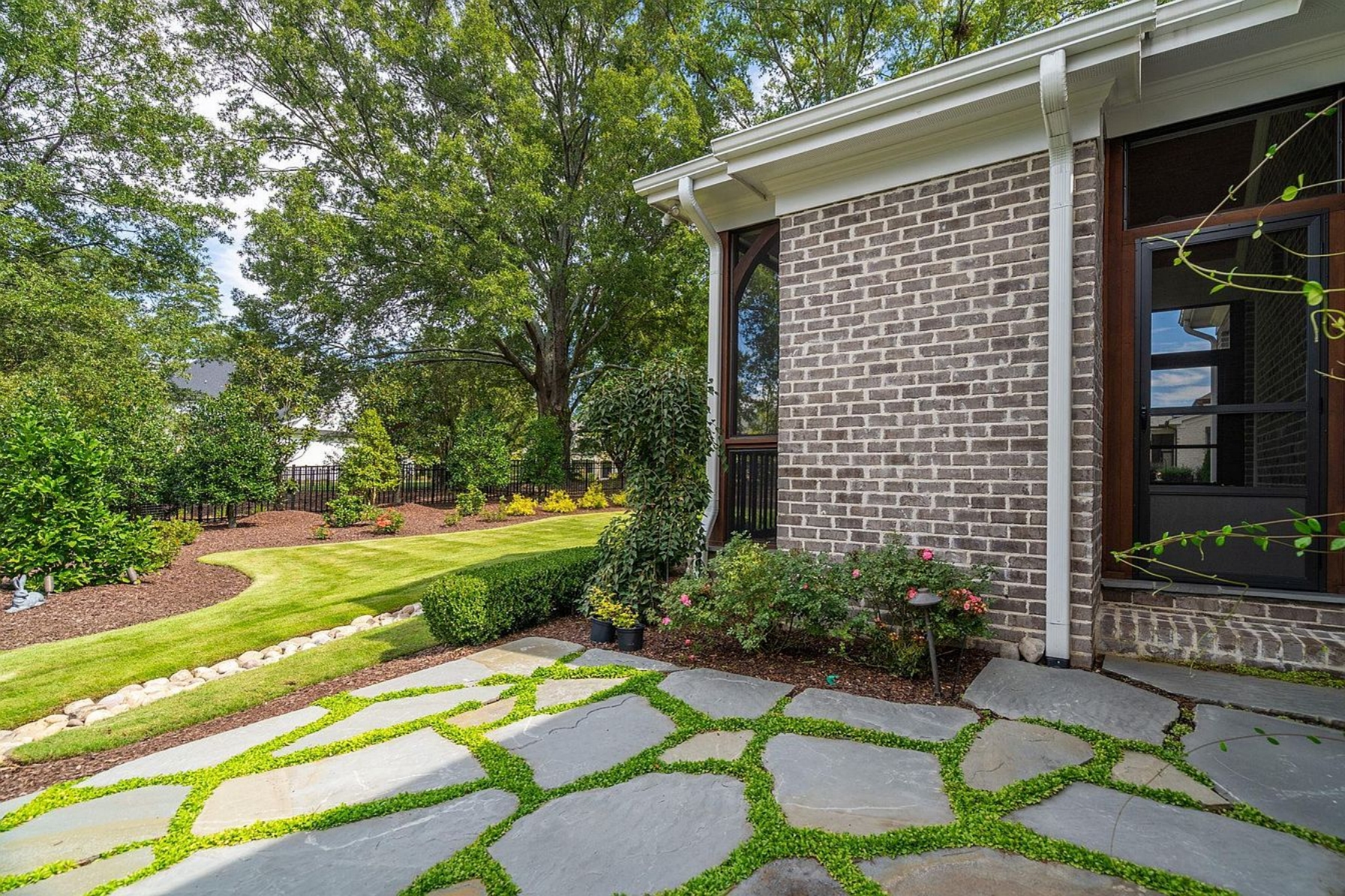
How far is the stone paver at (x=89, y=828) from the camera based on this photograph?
71.1 inches

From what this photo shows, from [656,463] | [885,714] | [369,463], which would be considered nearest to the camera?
[885,714]

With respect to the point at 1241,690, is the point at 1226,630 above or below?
above

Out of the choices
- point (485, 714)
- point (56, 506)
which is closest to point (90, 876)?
point (485, 714)

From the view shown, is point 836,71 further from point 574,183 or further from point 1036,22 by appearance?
point 574,183

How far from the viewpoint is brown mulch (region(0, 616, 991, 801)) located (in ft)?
8.69

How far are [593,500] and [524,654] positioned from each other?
10.8 m

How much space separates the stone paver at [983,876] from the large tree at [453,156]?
12.1 meters

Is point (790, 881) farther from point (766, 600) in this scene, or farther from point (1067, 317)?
point (1067, 317)

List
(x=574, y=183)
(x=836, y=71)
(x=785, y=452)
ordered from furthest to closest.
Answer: (x=574, y=183), (x=836, y=71), (x=785, y=452)

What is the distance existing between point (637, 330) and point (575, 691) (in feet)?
48.0

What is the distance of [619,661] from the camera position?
3.49m

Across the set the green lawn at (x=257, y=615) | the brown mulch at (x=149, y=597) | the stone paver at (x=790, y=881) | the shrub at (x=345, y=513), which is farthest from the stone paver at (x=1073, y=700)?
the shrub at (x=345, y=513)

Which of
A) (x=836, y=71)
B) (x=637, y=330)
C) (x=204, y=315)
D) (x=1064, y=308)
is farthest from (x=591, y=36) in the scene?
(x=1064, y=308)

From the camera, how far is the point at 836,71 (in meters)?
12.2
